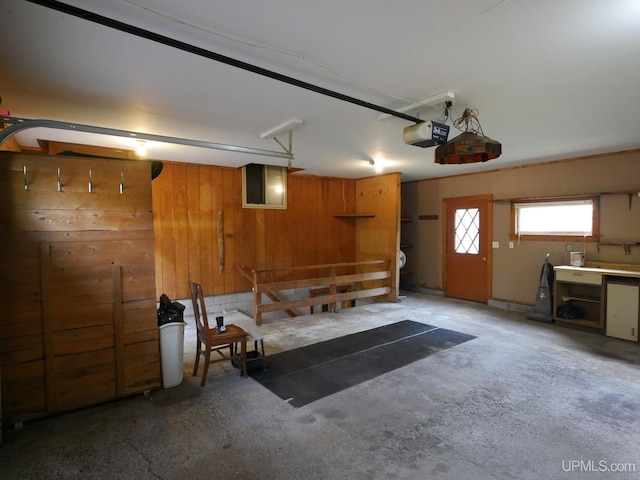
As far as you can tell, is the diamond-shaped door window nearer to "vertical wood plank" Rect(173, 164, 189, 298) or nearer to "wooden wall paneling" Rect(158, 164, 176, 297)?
Answer: "vertical wood plank" Rect(173, 164, 189, 298)

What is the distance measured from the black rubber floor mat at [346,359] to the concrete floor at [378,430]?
0.15 meters

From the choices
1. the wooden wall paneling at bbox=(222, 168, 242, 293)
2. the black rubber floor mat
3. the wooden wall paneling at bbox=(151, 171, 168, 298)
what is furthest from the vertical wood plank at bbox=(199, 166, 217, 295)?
the black rubber floor mat

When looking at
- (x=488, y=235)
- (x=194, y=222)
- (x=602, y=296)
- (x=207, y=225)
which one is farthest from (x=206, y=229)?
(x=602, y=296)

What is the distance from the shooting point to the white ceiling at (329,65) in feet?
5.68

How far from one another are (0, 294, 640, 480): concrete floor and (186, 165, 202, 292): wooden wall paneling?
2.64 meters

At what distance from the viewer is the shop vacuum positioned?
16.9 feet

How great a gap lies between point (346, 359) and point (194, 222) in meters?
3.62

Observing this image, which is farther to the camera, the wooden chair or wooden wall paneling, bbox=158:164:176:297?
wooden wall paneling, bbox=158:164:176:297

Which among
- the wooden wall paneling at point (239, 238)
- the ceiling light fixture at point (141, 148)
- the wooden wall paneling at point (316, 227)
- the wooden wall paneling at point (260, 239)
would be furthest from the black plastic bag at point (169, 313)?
the wooden wall paneling at point (316, 227)

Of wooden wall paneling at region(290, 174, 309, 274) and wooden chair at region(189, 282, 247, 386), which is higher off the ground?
wooden wall paneling at region(290, 174, 309, 274)

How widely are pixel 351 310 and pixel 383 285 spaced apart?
1.24m

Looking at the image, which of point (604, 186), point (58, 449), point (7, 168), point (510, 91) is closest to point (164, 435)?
point (58, 449)

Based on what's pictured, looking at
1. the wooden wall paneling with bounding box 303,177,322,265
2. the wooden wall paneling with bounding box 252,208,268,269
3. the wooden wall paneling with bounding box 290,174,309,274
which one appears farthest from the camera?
the wooden wall paneling with bounding box 303,177,322,265

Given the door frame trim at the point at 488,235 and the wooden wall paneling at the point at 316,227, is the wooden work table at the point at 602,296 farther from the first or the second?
the wooden wall paneling at the point at 316,227
